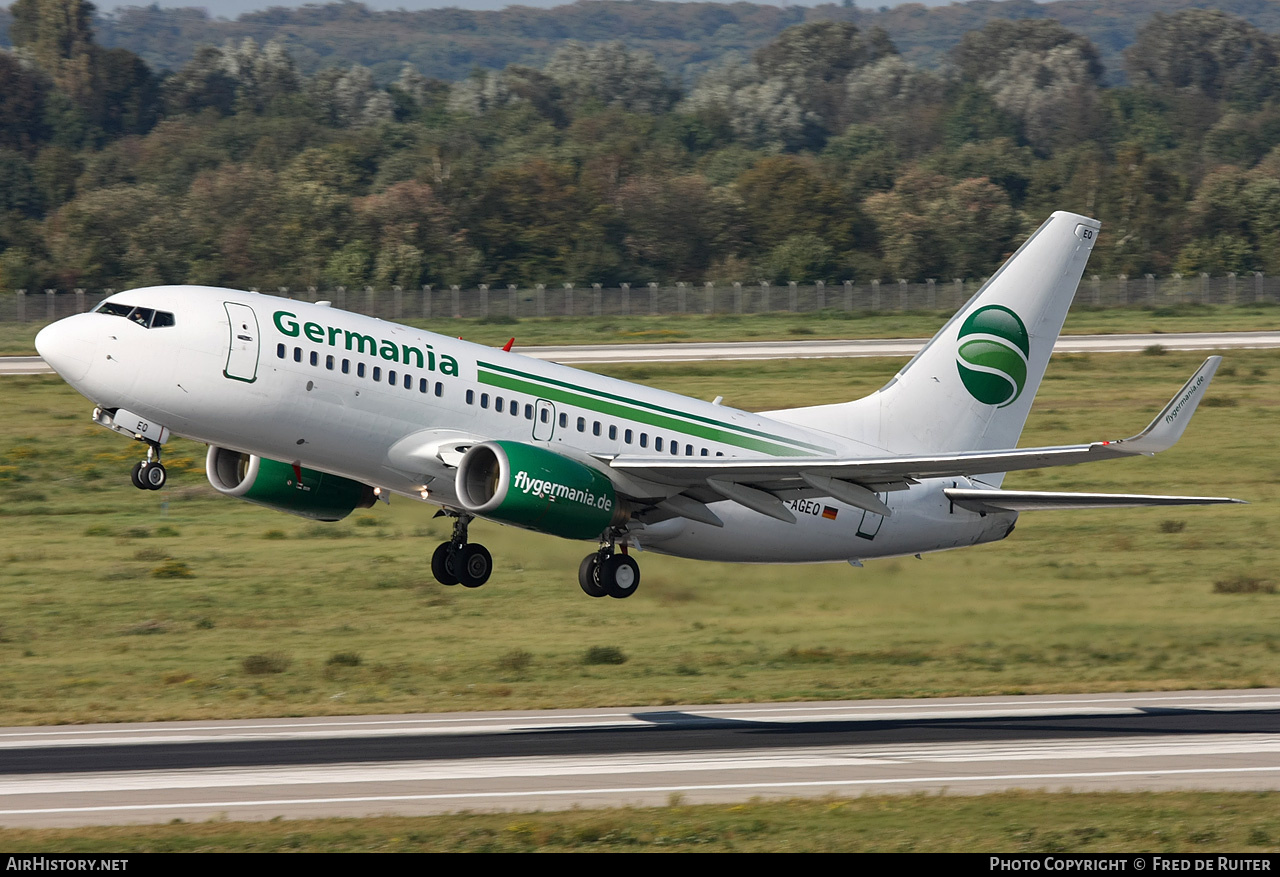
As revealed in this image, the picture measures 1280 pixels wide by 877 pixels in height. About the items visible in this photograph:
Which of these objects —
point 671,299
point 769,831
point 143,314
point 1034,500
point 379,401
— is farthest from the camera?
point 671,299

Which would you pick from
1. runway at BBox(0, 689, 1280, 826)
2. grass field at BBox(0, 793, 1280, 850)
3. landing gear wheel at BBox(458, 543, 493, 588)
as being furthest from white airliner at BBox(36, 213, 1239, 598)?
grass field at BBox(0, 793, 1280, 850)

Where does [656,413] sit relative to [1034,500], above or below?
above

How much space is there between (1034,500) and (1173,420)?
9405 mm

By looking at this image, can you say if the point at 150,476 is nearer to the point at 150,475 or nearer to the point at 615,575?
the point at 150,475

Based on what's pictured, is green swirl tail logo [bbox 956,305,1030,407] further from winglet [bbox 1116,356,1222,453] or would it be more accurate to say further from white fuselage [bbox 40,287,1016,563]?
winglet [bbox 1116,356,1222,453]

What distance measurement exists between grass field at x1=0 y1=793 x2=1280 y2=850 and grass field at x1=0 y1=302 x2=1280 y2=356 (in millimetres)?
68834

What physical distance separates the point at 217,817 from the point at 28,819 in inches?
134

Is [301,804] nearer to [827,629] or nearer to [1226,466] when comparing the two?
[827,629]

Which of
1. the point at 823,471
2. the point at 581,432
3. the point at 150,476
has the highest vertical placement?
the point at 581,432

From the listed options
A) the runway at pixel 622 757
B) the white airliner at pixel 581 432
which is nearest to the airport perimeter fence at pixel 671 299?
the white airliner at pixel 581 432

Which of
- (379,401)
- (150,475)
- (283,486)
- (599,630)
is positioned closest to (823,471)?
(379,401)

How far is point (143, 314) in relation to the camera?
35.3m

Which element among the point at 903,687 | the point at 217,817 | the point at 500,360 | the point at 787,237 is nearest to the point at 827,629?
the point at 903,687
